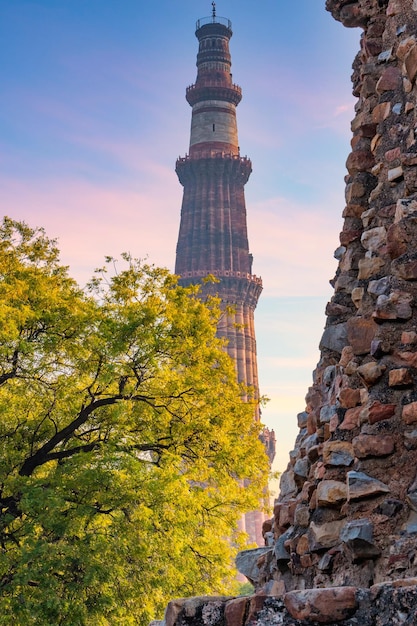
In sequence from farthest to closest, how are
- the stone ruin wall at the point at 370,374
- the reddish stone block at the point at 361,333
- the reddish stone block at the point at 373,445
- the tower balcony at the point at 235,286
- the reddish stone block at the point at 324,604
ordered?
1. the tower balcony at the point at 235,286
2. the reddish stone block at the point at 361,333
3. the reddish stone block at the point at 373,445
4. the stone ruin wall at the point at 370,374
5. the reddish stone block at the point at 324,604

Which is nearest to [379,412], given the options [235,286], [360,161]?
[360,161]

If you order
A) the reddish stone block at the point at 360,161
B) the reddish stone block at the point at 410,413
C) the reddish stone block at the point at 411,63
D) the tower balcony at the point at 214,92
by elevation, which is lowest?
the reddish stone block at the point at 410,413

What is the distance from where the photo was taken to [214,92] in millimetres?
55500

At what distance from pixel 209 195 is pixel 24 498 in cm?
4678

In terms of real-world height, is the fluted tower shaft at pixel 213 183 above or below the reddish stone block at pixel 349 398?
above

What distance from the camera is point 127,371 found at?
13.1 m

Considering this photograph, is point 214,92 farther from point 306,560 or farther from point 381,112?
point 306,560

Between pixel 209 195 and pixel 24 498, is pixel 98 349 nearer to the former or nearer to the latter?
pixel 24 498

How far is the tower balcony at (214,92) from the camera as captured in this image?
182 feet

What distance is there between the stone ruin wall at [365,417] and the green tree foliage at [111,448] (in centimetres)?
710

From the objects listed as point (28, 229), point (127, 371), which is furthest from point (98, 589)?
point (28, 229)

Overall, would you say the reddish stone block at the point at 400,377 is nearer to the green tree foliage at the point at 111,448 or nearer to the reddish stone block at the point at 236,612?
the reddish stone block at the point at 236,612

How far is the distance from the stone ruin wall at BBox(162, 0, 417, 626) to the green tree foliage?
7.10m

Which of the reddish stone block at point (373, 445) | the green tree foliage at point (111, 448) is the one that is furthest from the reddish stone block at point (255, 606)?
the green tree foliage at point (111, 448)
